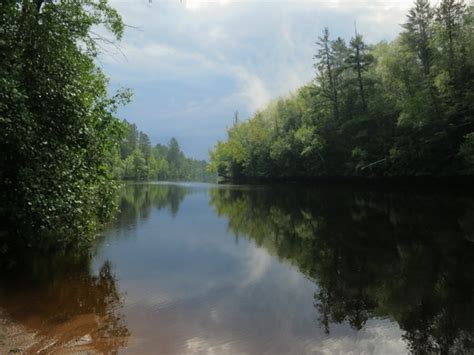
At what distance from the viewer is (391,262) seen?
12125 millimetres

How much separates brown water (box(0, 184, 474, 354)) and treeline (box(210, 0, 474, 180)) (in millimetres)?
19316

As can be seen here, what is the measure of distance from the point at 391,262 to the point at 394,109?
3435cm

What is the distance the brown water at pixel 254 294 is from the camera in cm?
696

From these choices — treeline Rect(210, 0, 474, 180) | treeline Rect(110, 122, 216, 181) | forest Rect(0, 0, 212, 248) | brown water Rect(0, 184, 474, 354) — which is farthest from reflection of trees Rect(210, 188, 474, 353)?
treeline Rect(110, 122, 216, 181)

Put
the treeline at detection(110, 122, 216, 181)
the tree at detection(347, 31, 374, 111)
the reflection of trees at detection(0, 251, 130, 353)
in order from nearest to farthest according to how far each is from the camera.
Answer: the reflection of trees at detection(0, 251, 130, 353) < the tree at detection(347, 31, 374, 111) < the treeline at detection(110, 122, 216, 181)

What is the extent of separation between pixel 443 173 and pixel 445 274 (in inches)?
1103

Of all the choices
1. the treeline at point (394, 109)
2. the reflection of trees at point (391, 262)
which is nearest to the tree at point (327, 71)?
the treeline at point (394, 109)

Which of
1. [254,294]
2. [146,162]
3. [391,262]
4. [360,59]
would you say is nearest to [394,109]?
[360,59]

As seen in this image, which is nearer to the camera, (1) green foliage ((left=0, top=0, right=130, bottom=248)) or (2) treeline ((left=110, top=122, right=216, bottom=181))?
(1) green foliage ((left=0, top=0, right=130, bottom=248))

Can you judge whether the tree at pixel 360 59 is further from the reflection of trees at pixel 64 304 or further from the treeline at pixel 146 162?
the treeline at pixel 146 162

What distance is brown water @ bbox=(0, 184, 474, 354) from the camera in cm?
696

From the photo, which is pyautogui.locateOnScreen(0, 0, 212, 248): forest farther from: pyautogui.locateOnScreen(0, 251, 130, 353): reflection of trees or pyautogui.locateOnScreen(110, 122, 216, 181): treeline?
pyautogui.locateOnScreen(110, 122, 216, 181): treeline

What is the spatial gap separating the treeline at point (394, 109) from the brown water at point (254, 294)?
19.3 meters

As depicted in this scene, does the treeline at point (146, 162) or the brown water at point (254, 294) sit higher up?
the treeline at point (146, 162)
